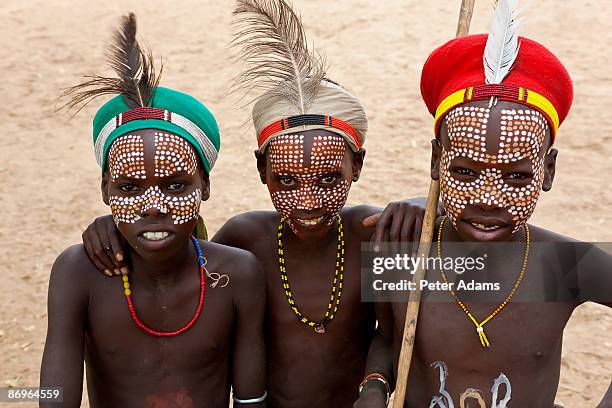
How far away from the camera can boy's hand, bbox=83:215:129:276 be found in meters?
2.93

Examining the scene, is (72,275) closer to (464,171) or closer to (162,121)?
(162,121)

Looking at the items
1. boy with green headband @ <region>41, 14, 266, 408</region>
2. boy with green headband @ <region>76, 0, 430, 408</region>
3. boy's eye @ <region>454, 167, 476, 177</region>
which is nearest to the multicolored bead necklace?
boy with green headband @ <region>41, 14, 266, 408</region>

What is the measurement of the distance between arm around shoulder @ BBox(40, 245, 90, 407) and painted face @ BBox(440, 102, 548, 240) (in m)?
1.40

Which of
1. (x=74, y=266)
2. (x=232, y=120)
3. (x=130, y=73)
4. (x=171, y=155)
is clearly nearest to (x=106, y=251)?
(x=74, y=266)

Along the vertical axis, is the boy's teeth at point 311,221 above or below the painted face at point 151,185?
below

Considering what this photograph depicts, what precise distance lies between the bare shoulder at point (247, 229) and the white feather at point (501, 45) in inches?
48.0

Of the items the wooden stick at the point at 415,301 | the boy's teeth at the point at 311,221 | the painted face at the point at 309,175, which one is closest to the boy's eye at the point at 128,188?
the painted face at the point at 309,175

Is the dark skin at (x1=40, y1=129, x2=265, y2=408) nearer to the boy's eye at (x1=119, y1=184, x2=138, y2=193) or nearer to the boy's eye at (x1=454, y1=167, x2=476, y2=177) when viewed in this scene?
the boy's eye at (x1=119, y1=184, x2=138, y2=193)

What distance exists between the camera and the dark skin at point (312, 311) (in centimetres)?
327

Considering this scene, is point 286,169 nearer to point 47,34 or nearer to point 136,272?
point 136,272

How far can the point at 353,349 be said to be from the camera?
11.0 feet

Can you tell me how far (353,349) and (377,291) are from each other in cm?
37

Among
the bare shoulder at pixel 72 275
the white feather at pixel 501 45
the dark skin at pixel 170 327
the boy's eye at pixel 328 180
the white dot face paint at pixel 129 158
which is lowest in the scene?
the dark skin at pixel 170 327

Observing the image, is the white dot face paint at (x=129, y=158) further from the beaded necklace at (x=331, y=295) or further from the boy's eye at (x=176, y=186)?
the beaded necklace at (x=331, y=295)
